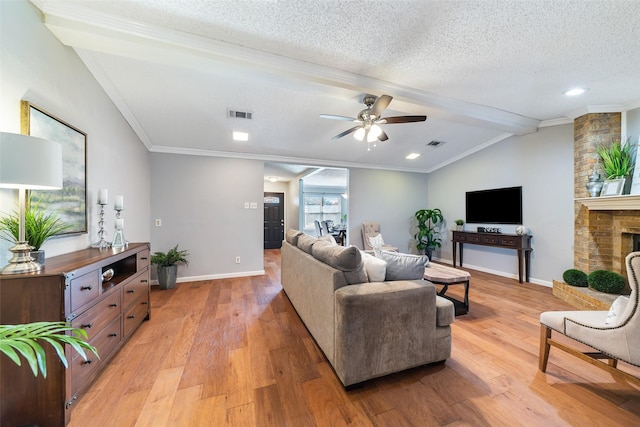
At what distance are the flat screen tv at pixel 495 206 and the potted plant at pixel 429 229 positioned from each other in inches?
26.9

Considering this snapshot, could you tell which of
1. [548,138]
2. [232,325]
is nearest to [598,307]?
[548,138]

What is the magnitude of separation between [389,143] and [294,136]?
179 centimetres

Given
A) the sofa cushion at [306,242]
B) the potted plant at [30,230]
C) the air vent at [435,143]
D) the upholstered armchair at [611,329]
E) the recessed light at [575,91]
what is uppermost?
the recessed light at [575,91]

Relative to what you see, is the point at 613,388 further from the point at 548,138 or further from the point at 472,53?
the point at 548,138

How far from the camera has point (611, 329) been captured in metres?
1.42

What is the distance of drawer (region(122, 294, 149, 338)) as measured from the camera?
208cm

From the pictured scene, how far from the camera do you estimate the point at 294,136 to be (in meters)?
3.79

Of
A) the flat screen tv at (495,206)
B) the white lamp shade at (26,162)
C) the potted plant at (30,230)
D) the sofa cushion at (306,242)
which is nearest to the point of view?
the white lamp shade at (26,162)

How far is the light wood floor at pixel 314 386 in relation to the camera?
138 centimetres

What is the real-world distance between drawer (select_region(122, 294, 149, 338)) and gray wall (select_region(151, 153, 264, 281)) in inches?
A: 60.7

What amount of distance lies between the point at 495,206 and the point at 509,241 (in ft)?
2.67

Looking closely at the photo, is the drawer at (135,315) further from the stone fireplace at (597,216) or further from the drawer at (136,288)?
the stone fireplace at (597,216)

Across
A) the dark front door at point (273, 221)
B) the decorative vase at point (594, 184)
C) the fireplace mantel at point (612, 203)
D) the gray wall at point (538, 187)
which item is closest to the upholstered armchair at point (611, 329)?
the fireplace mantel at point (612, 203)

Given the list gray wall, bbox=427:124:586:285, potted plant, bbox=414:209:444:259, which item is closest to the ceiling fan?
gray wall, bbox=427:124:586:285
